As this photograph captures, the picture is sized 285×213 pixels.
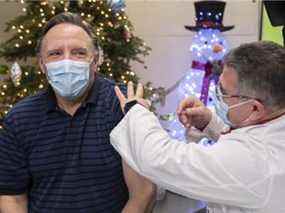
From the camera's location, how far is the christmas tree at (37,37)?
11.3 ft

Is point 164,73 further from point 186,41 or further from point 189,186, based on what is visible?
point 189,186

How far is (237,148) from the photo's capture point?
3.73 feet

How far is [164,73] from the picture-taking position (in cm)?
445

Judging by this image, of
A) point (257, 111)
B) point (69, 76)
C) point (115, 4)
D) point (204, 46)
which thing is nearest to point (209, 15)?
point (204, 46)

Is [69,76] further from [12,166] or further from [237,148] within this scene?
[237,148]

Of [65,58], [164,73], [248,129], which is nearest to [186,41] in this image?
[164,73]

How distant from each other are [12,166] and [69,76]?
0.40 m

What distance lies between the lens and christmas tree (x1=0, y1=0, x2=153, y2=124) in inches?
135

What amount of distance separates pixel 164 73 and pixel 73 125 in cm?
288

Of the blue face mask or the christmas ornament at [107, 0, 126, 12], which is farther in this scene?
the christmas ornament at [107, 0, 126, 12]

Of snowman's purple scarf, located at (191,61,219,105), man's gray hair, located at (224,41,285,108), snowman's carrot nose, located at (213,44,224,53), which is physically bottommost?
snowman's purple scarf, located at (191,61,219,105)

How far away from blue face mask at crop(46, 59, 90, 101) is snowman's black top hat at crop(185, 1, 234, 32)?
2.38 meters

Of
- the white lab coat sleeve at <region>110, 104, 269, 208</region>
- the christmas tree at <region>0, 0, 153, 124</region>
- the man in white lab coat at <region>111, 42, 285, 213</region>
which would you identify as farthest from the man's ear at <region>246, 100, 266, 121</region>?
the christmas tree at <region>0, 0, 153, 124</region>

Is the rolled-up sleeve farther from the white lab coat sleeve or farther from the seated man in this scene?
the white lab coat sleeve
